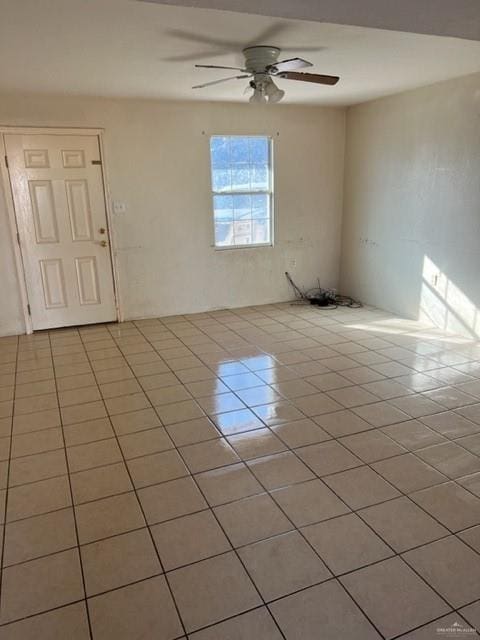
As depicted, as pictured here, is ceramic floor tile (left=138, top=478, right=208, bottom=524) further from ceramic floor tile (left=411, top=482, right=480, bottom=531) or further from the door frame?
the door frame

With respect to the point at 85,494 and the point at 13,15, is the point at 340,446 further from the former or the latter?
the point at 13,15

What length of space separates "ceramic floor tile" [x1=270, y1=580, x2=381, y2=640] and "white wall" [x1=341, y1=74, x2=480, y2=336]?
3355 mm

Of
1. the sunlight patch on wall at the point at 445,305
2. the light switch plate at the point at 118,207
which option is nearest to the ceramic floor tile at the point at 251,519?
the sunlight patch on wall at the point at 445,305

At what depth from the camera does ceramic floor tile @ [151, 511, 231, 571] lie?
184 cm

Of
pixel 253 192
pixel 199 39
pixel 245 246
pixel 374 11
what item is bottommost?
pixel 245 246

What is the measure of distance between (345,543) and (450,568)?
1.30 ft

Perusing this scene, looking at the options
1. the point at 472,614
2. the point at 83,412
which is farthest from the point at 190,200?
the point at 472,614

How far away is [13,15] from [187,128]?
9.12 ft

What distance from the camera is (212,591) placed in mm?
1684

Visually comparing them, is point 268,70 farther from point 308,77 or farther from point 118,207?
point 118,207

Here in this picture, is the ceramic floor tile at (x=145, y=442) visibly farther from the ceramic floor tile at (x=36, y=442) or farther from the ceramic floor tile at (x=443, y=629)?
the ceramic floor tile at (x=443, y=629)

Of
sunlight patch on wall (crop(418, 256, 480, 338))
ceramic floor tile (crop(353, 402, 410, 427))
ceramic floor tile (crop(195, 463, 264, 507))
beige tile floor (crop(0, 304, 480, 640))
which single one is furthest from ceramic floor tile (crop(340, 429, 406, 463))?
sunlight patch on wall (crop(418, 256, 480, 338))

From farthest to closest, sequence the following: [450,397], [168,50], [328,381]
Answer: [328,381]
[450,397]
[168,50]

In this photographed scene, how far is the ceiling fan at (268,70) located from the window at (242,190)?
1.91 meters
